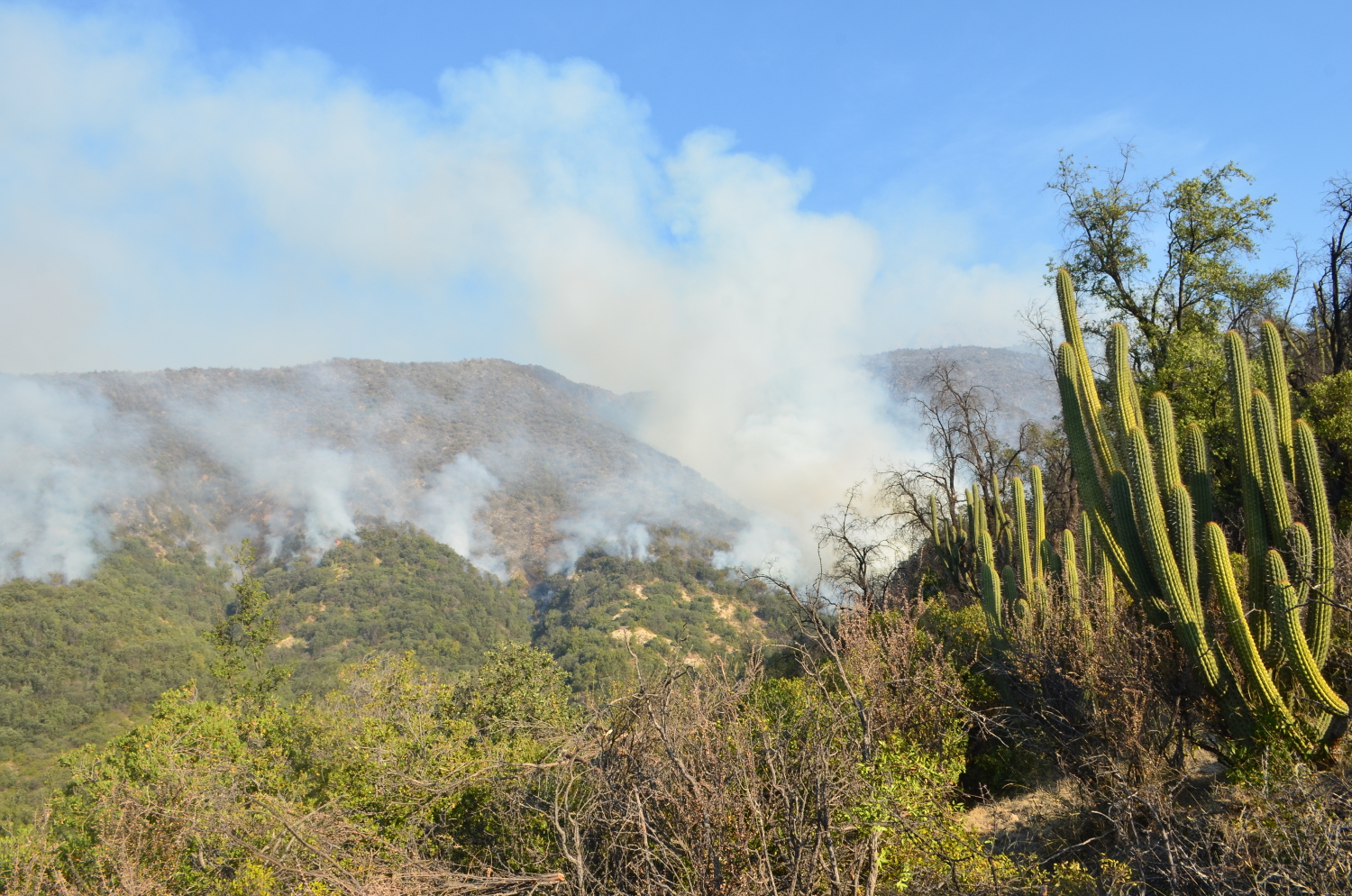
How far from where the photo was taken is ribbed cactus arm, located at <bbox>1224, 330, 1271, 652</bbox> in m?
6.21

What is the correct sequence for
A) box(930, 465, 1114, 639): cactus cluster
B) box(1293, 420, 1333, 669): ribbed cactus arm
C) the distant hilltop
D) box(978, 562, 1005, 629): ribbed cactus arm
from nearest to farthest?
1. box(1293, 420, 1333, 669): ribbed cactus arm
2. box(930, 465, 1114, 639): cactus cluster
3. box(978, 562, 1005, 629): ribbed cactus arm
4. the distant hilltop

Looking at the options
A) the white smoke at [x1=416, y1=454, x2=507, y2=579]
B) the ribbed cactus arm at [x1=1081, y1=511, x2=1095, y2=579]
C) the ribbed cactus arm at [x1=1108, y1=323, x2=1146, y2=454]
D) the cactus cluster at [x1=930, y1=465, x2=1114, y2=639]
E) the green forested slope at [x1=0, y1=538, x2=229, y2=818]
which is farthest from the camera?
the white smoke at [x1=416, y1=454, x2=507, y2=579]

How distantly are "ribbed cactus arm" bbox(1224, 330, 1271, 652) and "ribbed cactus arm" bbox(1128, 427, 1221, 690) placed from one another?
0.43 meters

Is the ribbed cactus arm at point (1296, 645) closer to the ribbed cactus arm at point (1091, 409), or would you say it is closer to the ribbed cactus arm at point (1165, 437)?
the ribbed cactus arm at point (1165, 437)

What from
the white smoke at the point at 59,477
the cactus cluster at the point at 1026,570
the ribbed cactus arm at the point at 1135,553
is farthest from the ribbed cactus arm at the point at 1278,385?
the white smoke at the point at 59,477

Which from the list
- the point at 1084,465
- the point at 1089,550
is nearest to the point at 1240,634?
the point at 1084,465

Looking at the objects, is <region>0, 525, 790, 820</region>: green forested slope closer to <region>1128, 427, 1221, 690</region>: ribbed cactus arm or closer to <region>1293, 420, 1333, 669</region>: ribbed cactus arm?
<region>1128, 427, 1221, 690</region>: ribbed cactus arm

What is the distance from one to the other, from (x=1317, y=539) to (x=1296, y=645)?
36.3 inches

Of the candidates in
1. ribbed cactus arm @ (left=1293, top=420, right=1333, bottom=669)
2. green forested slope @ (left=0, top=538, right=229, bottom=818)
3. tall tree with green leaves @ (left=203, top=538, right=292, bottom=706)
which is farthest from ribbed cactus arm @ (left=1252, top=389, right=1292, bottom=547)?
green forested slope @ (left=0, top=538, right=229, bottom=818)

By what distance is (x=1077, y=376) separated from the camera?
7.29 m

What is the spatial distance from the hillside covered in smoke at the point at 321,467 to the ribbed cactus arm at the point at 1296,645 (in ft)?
312

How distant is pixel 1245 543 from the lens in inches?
254

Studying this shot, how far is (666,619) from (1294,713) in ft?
238

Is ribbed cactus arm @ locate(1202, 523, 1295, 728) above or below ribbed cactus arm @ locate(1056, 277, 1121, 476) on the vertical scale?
below
